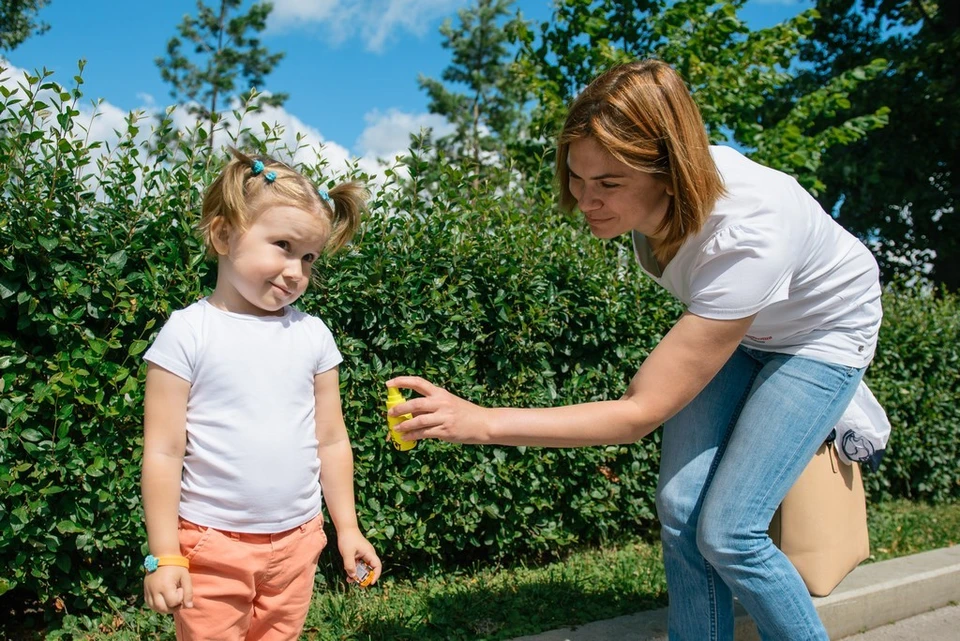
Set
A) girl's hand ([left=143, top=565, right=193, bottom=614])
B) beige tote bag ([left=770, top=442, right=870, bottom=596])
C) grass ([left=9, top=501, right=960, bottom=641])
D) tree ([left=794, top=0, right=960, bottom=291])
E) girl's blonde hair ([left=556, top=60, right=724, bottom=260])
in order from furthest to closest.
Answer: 1. tree ([left=794, top=0, right=960, bottom=291])
2. grass ([left=9, top=501, right=960, bottom=641])
3. beige tote bag ([left=770, top=442, right=870, bottom=596])
4. girl's blonde hair ([left=556, top=60, right=724, bottom=260])
5. girl's hand ([left=143, top=565, right=193, bottom=614])

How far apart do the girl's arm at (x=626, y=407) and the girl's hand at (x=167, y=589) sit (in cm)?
68

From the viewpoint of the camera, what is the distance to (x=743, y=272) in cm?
221

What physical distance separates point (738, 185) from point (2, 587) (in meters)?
2.81

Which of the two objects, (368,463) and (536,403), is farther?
(536,403)

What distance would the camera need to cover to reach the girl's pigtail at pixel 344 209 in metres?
2.36

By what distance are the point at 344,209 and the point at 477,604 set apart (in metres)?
1.91

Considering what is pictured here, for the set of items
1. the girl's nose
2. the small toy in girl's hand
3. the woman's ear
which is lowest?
the small toy in girl's hand

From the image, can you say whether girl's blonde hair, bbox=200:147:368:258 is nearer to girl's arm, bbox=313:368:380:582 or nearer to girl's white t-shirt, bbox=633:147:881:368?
girl's arm, bbox=313:368:380:582

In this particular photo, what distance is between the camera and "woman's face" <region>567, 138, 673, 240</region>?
7.36 feet

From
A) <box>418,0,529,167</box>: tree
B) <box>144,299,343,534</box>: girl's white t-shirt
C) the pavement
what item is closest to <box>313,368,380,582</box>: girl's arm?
<box>144,299,343,534</box>: girl's white t-shirt

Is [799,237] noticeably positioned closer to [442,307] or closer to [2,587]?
[442,307]

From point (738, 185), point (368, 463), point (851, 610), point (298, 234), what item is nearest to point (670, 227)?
point (738, 185)

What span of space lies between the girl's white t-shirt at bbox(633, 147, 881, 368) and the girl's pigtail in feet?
3.25

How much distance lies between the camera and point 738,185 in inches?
91.4
